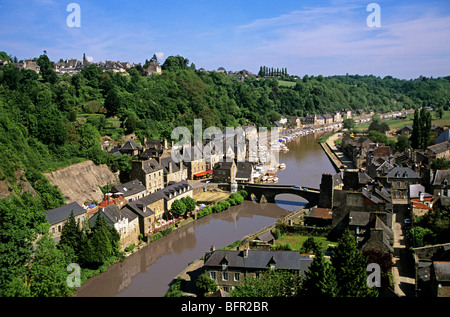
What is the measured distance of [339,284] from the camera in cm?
1586

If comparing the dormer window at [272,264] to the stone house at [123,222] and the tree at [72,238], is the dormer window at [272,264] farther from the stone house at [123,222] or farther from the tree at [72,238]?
the tree at [72,238]

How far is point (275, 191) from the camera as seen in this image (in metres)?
37.2

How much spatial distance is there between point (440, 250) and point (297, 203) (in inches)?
657

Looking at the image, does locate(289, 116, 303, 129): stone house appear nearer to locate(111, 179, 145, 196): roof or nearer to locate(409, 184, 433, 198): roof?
locate(409, 184, 433, 198): roof

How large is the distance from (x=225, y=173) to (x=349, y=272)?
25222mm

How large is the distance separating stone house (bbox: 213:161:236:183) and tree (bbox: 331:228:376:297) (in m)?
23.7

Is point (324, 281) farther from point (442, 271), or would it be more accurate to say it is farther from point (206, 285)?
point (206, 285)

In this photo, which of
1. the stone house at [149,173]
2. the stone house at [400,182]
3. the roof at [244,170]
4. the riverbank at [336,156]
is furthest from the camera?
the riverbank at [336,156]

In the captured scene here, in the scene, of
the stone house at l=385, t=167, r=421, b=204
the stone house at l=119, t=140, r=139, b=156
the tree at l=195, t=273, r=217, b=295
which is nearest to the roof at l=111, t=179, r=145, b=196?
the stone house at l=119, t=140, r=139, b=156

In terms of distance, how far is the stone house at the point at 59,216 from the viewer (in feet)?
83.6

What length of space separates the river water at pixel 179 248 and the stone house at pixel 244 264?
343cm

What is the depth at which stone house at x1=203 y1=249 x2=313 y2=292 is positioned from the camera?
1917cm

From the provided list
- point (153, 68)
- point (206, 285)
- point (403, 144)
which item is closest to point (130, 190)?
point (206, 285)

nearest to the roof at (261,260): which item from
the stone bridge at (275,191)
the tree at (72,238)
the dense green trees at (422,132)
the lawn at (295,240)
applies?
the lawn at (295,240)
